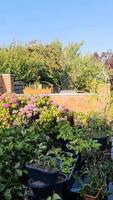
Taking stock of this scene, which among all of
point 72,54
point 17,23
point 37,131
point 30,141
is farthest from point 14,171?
point 72,54

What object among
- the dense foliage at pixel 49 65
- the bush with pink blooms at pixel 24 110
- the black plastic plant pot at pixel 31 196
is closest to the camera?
the black plastic plant pot at pixel 31 196

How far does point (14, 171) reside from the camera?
11.1 feet

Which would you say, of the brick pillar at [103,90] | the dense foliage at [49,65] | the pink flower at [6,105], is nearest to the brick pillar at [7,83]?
the pink flower at [6,105]

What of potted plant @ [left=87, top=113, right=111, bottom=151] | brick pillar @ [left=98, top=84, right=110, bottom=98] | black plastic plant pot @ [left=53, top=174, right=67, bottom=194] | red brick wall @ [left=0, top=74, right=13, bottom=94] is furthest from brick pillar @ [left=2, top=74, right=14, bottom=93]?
black plastic plant pot @ [left=53, top=174, right=67, bottom=194]

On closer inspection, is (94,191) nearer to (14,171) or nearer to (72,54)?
(14,171)

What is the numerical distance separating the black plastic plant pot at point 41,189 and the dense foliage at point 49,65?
11.7 metres

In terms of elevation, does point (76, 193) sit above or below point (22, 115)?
below

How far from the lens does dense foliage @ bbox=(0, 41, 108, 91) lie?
16.5 meters

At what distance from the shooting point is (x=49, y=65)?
63.3 ft

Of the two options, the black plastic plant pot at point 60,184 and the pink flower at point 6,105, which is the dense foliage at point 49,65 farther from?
the black plastic plant pot at point 60,184

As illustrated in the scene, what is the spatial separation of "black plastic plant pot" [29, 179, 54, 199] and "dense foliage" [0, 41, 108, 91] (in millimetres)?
11744

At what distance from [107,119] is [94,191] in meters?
2.69

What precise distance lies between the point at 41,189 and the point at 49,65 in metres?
16.5

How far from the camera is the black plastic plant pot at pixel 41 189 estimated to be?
304 cm
